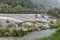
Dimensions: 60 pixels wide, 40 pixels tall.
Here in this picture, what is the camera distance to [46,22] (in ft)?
28.4

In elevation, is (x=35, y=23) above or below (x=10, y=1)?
below

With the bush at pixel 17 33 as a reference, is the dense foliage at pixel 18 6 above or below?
above

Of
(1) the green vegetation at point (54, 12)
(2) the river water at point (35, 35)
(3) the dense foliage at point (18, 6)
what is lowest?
(2) the river water at point (35, 35)

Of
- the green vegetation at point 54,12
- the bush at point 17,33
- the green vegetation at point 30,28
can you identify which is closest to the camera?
the bush at point 17,33

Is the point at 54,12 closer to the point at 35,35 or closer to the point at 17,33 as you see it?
the point at 35,35

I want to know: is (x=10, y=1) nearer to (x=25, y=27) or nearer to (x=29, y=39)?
(x=25, y=27)

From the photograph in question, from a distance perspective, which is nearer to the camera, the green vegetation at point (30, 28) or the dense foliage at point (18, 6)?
the green vegetation at point (30, 28)

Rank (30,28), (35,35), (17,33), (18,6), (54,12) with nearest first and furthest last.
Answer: (17,33) < (35,35) < (30,28) < (54,12) < (18,6)

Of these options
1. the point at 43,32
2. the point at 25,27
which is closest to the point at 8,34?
the point at 25,27

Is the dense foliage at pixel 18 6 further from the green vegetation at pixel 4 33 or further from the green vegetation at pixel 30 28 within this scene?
the green vegetation at pixel 4 33

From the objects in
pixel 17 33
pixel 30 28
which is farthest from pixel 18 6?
pixel 17 33

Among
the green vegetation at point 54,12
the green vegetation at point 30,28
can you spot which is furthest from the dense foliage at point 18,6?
the green vegetation at point 30,28

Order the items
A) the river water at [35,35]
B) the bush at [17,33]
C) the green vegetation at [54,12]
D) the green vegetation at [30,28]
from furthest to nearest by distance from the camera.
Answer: the green vegetation at [54,12] → the green vegetation at [30,28] → the bush at [17,33] → the river water at [35,35]

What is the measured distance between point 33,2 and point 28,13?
0.90 metres
